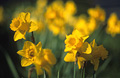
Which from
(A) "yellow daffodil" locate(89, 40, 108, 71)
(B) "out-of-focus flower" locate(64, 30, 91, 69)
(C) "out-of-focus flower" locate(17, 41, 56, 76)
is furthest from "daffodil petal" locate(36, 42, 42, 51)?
(A) "yellow daffodil" locate(89, 40, 108, 71)

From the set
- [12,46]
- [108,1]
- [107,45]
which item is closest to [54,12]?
[12,46]

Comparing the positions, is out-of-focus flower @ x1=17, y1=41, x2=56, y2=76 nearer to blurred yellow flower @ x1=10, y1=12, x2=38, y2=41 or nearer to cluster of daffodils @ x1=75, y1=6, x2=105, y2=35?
blurred yellow flower @ x1=10, y1=12, x2=38, y2=41

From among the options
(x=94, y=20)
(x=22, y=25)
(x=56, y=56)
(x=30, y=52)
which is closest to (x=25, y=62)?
(x=30, y=52)

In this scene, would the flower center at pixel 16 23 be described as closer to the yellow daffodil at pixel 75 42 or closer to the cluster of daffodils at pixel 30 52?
the cluster of daffodils at pixel 30 52

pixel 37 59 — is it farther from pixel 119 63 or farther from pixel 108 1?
pixel 108 1

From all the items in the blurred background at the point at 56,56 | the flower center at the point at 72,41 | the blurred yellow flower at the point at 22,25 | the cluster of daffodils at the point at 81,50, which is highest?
the blurred yellow flower at the point at 22,25

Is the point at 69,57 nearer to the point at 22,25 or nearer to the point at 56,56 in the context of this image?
the point at 22,25

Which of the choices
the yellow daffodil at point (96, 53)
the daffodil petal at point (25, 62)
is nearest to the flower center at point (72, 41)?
the yellow daffodil at point (96, 53)
